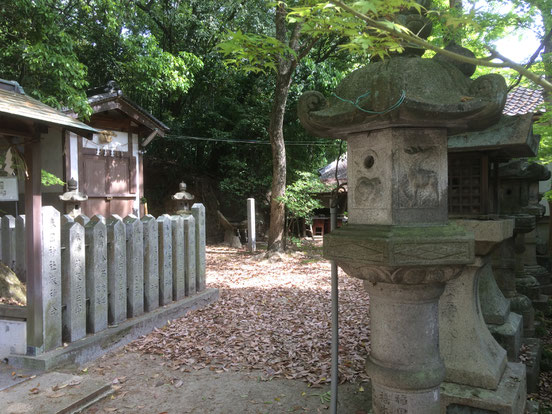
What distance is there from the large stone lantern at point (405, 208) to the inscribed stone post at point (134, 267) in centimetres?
359

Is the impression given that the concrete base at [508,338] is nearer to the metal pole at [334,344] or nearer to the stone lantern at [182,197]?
the metal pole at [334,344]

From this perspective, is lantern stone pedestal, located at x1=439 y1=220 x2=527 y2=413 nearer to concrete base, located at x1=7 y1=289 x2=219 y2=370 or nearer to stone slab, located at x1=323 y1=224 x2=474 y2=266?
stone slab, located at x1=323 y1=224 x2=474 y2=266

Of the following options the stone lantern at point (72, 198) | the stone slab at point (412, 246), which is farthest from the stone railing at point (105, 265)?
the stone slab at point (412, 246)

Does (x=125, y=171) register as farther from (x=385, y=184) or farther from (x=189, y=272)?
(x=385, y=184)

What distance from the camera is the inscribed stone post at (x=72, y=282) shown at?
4434mm

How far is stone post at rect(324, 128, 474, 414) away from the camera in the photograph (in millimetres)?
2383

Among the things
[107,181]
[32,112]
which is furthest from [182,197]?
[32,112]

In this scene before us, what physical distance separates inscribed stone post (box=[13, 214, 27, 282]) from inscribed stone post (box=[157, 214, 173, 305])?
237 centimetres

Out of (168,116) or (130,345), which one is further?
(168,116)

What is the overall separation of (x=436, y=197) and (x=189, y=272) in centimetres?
489

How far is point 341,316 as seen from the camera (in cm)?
629

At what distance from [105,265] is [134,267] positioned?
0.52 meters

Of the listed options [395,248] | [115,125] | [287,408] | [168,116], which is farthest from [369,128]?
[168,116]

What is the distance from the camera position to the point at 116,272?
5078mm
